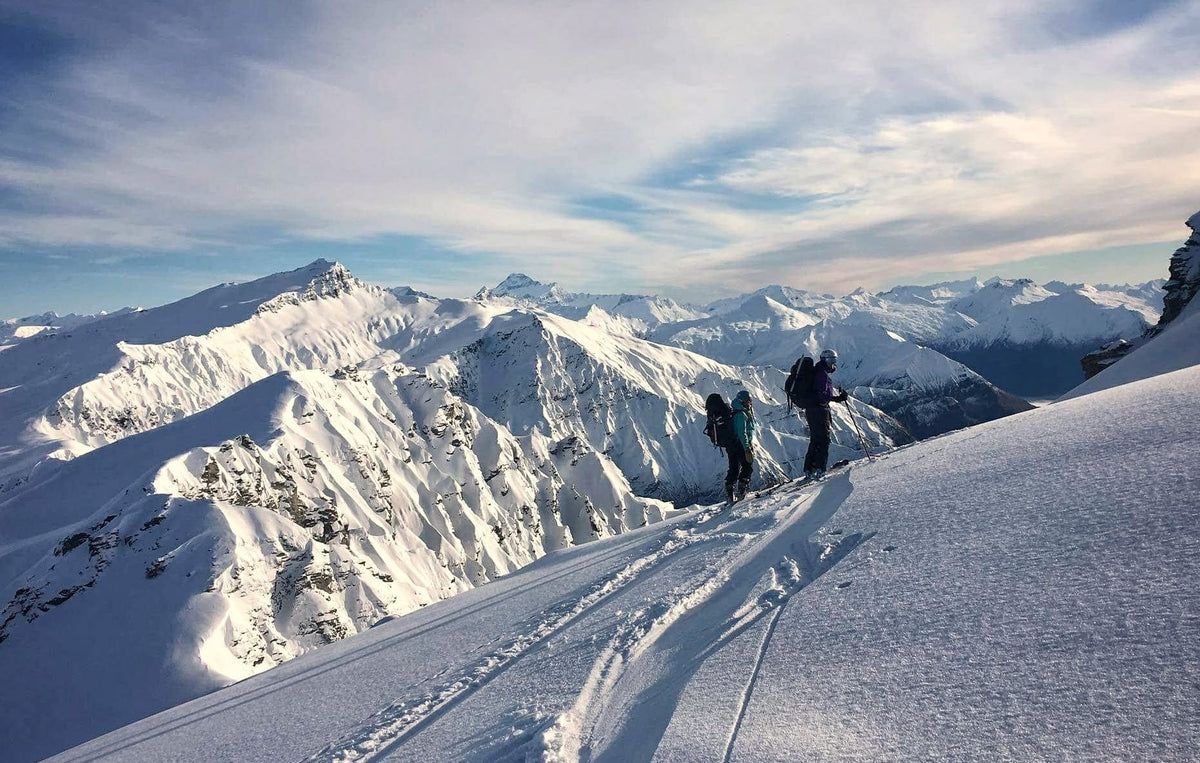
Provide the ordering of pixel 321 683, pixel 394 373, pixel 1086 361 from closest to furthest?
pixel 321 683 → pixel 1086 361 → pixel 394 373

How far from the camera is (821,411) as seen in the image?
13789mm

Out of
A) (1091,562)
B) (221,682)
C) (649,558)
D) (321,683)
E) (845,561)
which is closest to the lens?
(1091,562)

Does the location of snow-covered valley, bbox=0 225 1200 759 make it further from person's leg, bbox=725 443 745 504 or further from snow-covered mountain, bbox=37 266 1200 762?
person's leg, bbox=725 443 745 504

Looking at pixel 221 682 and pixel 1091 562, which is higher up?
pixel 1091 562

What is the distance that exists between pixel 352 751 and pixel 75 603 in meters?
45.9

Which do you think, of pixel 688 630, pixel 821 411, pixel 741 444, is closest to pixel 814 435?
pixel 821 411

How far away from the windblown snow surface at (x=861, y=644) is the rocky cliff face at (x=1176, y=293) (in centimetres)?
3167

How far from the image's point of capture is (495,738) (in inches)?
209

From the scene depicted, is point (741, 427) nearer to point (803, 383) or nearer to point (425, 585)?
point (803, 383)

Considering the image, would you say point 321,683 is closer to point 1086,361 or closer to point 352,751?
point 352,751

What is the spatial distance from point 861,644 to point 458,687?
4831 mm

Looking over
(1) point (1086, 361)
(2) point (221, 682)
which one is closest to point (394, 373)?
(2) point (221, 682)

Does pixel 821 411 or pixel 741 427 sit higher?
pixel 821 411

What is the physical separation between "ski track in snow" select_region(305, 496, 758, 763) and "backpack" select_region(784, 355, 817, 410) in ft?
16.9
